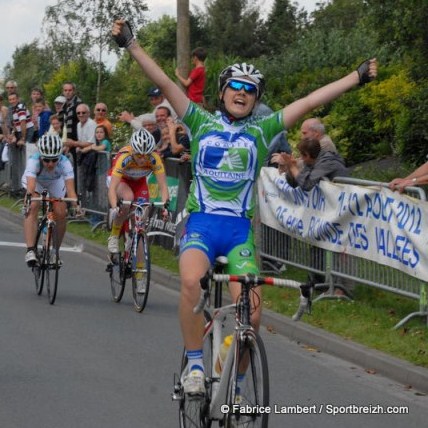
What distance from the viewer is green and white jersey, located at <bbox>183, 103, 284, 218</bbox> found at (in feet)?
25.3

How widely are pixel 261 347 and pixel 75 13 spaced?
37.6 m

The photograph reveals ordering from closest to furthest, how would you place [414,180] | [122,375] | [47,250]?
[122,375] < [414,180] < [47,250]

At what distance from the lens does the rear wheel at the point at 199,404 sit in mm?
7430

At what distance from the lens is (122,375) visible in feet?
33.6

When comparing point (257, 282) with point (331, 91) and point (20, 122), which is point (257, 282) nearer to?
point (331, 91)

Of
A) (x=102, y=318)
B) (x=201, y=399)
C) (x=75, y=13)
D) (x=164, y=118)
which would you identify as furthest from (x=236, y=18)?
(x=201, y=399)

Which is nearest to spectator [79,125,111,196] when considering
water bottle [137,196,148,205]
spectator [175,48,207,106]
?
spectator [175,48,207,106]

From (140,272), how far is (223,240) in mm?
6399

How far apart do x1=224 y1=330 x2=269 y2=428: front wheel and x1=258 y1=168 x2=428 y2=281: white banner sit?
15.8 feet

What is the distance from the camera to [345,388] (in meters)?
10.0

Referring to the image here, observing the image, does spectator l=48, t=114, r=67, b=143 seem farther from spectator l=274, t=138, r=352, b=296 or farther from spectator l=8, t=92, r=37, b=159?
spectator l=274, t=138, r=352, b=296

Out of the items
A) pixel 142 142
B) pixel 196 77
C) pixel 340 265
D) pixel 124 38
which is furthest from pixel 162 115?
pixel 124 38

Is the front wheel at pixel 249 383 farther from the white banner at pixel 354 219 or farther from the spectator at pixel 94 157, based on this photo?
the spectator at pixel 94 157

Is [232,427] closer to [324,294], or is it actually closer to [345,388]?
[345,388]
